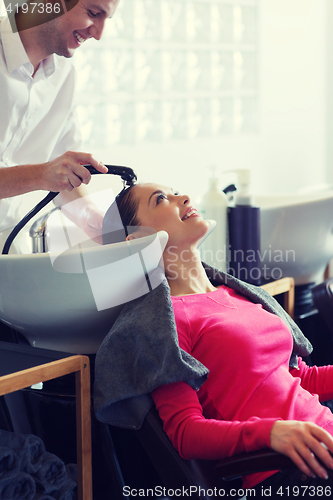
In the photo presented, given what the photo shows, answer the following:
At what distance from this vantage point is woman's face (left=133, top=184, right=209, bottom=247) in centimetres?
101

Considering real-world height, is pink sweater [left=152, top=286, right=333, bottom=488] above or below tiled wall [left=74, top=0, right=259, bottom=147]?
below

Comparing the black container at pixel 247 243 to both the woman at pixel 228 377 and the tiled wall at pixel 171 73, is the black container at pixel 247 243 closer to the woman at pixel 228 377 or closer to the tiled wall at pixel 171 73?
the woman at pixel 228 377

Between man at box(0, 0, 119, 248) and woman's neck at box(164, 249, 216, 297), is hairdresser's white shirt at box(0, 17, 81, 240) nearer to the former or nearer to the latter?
man at box(0, 0, 119, 248)

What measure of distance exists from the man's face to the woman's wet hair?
378mm

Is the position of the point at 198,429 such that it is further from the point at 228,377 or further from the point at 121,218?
the point at 121,218

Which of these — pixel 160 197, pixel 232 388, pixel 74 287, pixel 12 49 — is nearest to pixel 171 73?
pixel 12 49

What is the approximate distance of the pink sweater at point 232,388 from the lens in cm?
72

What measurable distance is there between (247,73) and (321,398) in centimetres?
164

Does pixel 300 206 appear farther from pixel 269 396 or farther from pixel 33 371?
pixel 33 371

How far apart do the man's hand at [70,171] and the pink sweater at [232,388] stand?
1.01 feet

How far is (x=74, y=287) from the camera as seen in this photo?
0.85 metres

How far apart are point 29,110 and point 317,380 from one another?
3.14 ft

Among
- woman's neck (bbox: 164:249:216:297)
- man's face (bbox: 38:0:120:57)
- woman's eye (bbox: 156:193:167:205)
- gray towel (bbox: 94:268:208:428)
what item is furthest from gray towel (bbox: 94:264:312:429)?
man's face (bbox: 38:0:120:57)

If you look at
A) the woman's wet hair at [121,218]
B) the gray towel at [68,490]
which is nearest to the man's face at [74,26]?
the woman's wet hair at [121,218]
